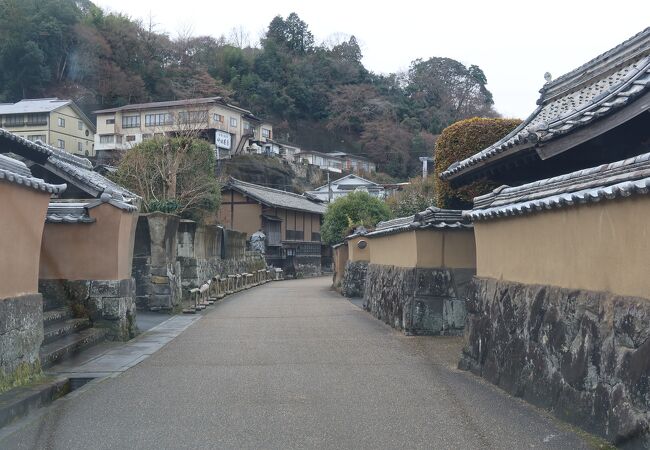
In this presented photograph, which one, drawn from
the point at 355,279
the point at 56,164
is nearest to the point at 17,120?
the point at 355,279

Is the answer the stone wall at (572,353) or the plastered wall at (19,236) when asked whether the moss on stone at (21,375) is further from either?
the stone wall at (572,353)

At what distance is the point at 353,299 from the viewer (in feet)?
87.0

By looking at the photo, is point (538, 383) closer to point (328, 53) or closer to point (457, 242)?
→ point (457, 242)

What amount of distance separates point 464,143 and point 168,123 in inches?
1451

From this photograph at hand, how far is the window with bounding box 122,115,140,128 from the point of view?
53156 mm

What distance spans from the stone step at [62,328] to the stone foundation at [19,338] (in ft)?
4.79

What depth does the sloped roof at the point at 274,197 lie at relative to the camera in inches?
1929

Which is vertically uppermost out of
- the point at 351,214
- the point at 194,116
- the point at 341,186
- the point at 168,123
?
the point at 168,123

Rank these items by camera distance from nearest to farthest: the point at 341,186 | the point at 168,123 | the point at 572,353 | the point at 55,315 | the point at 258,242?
1. the point at 572,353
2. the point at 55,315
3. the point at 258,242
4. the point at 168,123
5. the point at 341,186

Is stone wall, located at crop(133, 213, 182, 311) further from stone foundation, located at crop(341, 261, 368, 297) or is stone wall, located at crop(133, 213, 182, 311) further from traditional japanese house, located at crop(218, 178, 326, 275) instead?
traditional japanese house, located at crop(218, 178, 326, 275)

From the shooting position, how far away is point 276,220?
50.4 meters

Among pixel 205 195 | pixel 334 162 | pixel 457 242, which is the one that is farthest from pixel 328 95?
pixel 457 242

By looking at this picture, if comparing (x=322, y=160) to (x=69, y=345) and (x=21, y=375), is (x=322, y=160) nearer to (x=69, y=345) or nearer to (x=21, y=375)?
(x=69, y=345)

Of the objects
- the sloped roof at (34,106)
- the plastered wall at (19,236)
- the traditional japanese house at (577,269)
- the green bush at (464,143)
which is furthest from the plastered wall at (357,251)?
the sloped roof at (34,106)
